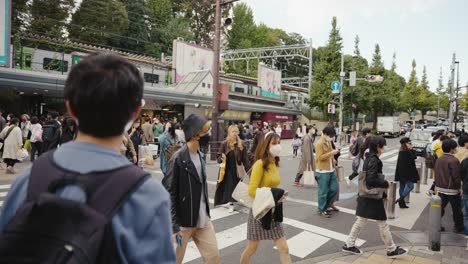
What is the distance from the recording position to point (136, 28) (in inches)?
1635

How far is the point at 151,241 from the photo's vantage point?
122cm

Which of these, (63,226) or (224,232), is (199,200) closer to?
(63,226)

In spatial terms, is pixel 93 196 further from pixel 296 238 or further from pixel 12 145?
pixel 12 145

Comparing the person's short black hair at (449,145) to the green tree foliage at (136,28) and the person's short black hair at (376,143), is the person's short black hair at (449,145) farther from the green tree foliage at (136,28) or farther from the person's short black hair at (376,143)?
the green tree foliage at (136,28)

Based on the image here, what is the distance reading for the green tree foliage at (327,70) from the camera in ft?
126

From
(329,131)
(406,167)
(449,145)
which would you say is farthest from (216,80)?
(449,145)

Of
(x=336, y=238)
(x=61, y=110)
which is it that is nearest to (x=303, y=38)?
(x=61, y=110)

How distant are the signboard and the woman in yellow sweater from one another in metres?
17.0

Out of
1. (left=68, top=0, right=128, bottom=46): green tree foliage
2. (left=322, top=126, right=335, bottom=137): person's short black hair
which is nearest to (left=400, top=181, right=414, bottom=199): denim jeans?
(left=322, top=126, right=335, bottom=137): person's short black hair

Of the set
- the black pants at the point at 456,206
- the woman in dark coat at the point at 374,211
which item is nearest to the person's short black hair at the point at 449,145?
the black pants at the point at 456,206

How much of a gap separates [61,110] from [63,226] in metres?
22.0

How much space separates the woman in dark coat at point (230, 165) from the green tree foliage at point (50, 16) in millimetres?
27732

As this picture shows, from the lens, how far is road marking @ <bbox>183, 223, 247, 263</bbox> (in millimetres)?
5213

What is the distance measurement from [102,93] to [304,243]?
5.34 meters
